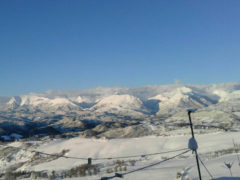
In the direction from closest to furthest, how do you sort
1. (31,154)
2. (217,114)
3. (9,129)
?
(31,154) → (217,114) → (9,129)

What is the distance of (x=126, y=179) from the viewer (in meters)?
15.6

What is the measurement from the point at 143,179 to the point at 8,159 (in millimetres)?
55408

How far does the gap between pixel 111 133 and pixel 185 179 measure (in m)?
95.2

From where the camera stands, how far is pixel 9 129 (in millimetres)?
187500

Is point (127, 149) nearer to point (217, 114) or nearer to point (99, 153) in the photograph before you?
point (99, 153)

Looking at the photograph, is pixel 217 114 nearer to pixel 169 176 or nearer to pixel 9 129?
pixel 169 176

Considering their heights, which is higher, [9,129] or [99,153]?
[9,129]

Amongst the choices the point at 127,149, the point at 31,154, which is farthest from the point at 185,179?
the point at 31,154

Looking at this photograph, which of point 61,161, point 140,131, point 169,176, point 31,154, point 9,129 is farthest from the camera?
point 9,129


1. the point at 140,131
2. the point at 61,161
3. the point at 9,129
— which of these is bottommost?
the point at 61,161

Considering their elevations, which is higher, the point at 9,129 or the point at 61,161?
the point at 9,129

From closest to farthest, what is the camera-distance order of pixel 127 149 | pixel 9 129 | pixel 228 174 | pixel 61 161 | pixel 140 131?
pixel 228 174 → pixel 61 161 → pixel 127 149 → pixel 140 131 → pixel 9 129

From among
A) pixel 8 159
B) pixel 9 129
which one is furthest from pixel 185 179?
pixel 9 129

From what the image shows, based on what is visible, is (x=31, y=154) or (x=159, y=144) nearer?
(x=159, y=144)
